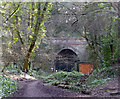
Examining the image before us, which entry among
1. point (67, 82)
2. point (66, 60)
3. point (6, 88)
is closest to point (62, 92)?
point (6, 88)

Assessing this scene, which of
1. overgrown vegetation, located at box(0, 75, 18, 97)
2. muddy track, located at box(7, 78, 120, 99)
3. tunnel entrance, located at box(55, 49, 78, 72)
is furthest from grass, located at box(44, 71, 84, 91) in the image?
tunnel entrance, located at box(55, 49, 78, 72)

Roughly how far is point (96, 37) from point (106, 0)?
4.93 m

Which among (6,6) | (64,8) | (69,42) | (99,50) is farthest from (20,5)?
(69,42)

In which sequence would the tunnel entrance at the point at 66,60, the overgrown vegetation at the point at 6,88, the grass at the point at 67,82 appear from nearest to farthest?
the overgrown vegetation at the point at 6,88, the grass at the point at 67,82, the tunnel entrance at the point at 66,60

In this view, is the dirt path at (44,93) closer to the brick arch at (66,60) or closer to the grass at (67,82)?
the grass at (67,82)

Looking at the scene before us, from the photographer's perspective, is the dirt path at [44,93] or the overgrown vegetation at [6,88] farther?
the overgrown vegetation at [6,88]

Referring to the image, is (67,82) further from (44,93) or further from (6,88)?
(6,88)

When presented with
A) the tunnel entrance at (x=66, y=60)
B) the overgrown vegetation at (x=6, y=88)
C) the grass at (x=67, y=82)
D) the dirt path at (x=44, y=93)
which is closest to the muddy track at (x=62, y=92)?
the dirt path at (x=44, y=93)

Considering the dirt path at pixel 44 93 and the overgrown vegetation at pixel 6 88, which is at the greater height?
the overgrown vegetation at pixel 6 88

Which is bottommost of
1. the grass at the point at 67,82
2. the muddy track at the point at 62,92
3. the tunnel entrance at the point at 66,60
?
the grass at the point at 67,82

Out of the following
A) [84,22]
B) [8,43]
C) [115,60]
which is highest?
[84,22]

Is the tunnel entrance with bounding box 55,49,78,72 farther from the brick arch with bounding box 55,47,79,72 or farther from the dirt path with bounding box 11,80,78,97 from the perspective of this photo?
the dirt path with bounding box 11,80,78,97

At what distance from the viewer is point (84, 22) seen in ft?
37.8

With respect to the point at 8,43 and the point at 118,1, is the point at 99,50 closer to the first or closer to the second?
the point at 118,1
